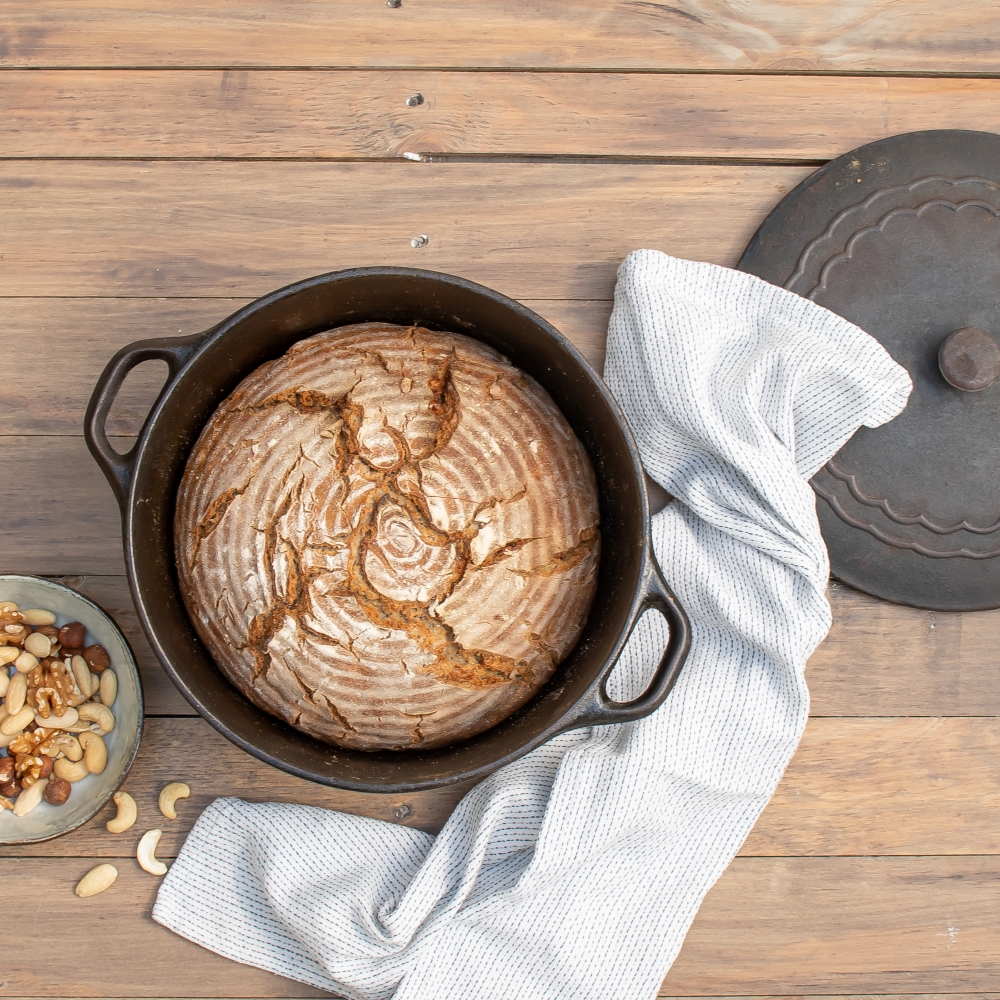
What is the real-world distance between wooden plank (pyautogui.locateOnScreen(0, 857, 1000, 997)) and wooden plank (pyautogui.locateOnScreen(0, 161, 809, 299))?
83cm

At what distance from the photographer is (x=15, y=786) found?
111 cm

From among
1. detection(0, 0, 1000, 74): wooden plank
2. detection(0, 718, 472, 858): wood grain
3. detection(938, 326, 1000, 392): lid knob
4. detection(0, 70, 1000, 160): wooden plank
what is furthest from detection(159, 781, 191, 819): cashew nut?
detection(938, 326, 1000, 392): lid knob

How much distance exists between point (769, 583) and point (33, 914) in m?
1.10

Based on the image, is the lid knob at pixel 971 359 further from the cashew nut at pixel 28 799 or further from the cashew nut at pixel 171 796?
the cashew nut at pixel 28 799

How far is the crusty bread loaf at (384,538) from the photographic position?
877 millimetres

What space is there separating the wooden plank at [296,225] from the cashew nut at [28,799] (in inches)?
26.3

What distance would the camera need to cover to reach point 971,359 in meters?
1.09

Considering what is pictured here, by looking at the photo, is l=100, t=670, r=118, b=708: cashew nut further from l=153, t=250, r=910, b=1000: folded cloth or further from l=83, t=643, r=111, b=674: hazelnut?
l=153, t=250, r=910, b=1000: folded cloth

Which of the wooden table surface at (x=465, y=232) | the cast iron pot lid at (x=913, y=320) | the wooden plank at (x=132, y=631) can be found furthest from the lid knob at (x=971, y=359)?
the wooden plank at (x=132, y=631)

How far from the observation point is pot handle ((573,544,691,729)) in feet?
2.92

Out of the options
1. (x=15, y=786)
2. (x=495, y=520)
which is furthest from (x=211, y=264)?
(x=15, y=786)

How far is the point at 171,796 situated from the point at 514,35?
1.16 metres

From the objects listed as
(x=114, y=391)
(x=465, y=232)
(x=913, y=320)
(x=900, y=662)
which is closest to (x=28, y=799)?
(x=114, y=391)

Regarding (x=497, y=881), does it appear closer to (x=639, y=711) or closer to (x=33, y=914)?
(x=639, y=711)
